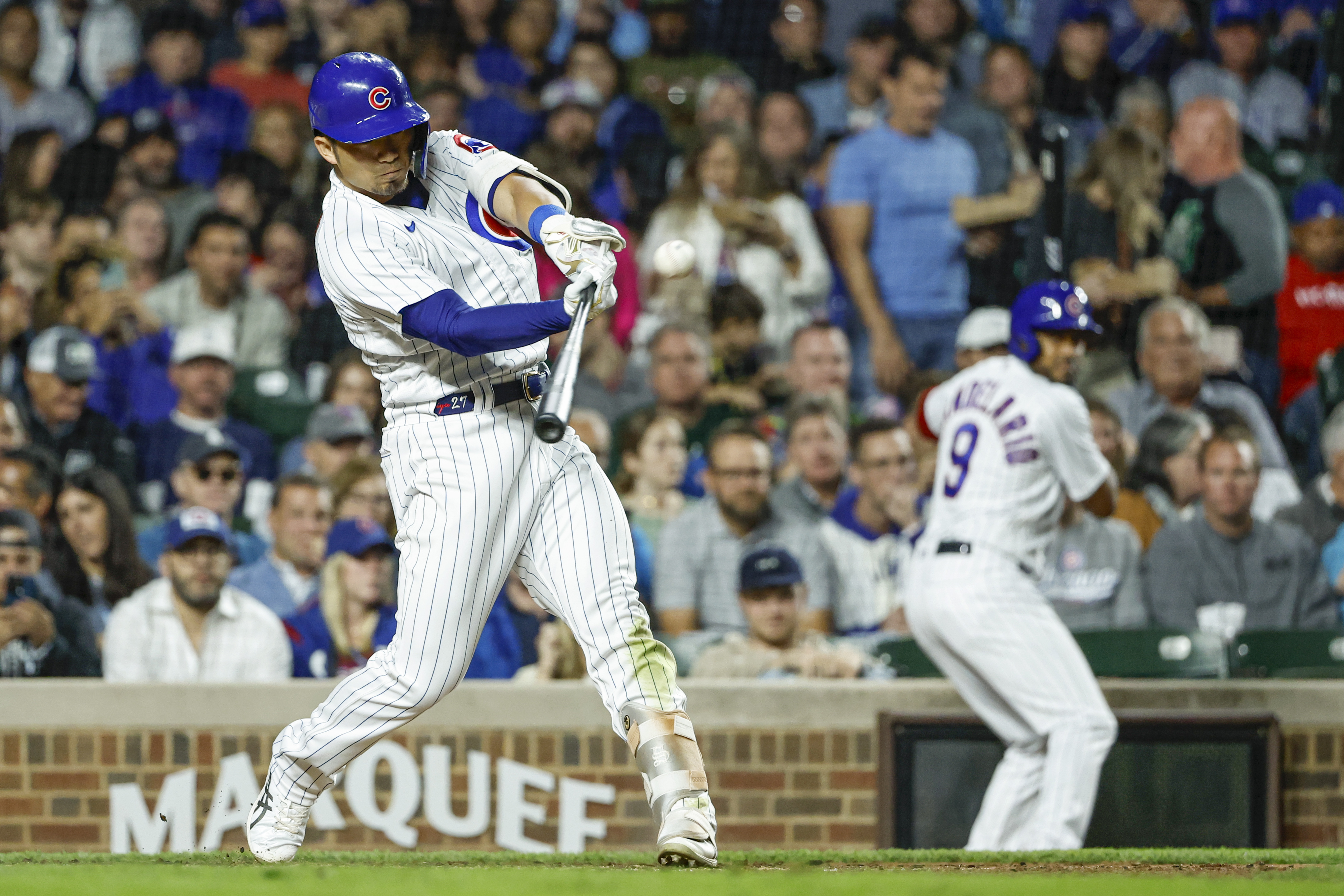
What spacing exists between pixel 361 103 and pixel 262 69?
17.9ft

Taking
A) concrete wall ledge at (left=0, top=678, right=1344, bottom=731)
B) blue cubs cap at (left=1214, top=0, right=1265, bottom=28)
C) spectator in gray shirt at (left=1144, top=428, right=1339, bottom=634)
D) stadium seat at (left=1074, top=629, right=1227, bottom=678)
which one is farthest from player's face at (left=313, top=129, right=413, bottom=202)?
blue cubs cap at (left=1214, top=0, right=1265, bottom=28)

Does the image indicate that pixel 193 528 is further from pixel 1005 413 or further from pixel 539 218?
pixel 539 218

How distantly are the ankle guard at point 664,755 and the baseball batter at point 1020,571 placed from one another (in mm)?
1934

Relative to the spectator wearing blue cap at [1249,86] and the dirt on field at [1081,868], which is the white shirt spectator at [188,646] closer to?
the dirt on field at [1081,868]

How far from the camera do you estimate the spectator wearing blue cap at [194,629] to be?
5855 mm

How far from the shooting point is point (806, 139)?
798cm

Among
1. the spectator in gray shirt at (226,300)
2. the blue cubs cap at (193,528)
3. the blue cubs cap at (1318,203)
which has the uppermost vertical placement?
the blue cubs cap at (1318,203)

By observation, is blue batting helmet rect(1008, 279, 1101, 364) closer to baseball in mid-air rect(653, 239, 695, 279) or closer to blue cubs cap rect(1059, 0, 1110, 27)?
baseball in mid-air rect(653, 239, 695, 279)

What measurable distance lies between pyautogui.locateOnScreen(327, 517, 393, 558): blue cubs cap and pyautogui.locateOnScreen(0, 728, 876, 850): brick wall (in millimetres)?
704

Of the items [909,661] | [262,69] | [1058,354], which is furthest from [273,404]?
[1058,354]

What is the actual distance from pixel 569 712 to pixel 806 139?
347cm

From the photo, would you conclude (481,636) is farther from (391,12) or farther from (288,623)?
(391,12)

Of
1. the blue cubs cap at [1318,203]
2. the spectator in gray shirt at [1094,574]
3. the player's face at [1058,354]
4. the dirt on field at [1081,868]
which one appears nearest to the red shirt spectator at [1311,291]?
the blue cubs cap at [1318,203]

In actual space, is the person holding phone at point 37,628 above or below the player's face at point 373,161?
below
